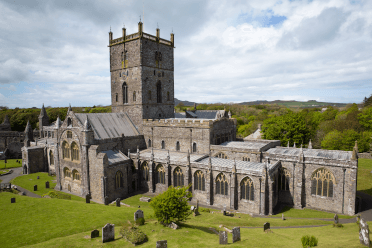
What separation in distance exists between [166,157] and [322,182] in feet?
73.3

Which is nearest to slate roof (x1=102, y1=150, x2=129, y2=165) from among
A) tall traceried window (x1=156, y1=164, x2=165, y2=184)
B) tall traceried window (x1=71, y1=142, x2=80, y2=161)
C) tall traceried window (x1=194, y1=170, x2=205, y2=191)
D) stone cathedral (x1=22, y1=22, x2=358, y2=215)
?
stone cathedral (x1=22, y1=22, x2=358, y2=215)

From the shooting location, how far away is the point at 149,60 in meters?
42.9

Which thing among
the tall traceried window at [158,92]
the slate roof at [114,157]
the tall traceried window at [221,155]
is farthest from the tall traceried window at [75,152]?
the tall traceried window at [221,155]

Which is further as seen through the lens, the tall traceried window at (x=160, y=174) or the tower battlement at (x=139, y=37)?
the tower battlement at (x=139, y=37)

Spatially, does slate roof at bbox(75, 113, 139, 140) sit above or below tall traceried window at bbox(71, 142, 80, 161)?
above

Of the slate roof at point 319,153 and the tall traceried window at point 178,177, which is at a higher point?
the slate roof at point 319,153

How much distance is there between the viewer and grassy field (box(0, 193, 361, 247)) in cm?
1902

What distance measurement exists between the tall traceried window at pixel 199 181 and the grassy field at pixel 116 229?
15.5 ft

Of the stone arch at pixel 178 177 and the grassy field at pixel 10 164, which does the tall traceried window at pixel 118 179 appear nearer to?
the stone arch at pixel 178 177

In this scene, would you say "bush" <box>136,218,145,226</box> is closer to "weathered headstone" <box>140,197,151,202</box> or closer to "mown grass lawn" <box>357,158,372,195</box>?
"weathered headstone" <box>140,197,151,202</box>

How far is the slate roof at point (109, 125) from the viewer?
1433 inches

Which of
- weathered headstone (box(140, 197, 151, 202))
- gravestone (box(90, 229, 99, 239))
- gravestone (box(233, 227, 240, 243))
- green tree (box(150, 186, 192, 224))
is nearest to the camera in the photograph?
gravestone (box(233, 227, 240, 243))

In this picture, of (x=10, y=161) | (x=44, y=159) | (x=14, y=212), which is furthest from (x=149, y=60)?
(x=10, y=161)

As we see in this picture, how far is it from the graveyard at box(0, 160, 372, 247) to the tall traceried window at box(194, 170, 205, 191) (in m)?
3.96
